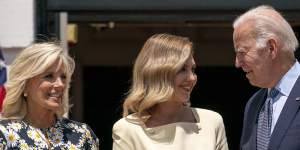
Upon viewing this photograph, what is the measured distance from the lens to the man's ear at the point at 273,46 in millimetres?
3844

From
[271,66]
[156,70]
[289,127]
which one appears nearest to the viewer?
[289,127]

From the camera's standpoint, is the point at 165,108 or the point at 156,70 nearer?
the point at 156,70

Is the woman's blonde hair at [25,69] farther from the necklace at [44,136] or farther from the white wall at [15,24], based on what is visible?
the white wall at [15,24]

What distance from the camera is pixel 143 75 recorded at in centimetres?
404

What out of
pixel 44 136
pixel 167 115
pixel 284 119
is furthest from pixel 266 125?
pixel 44 136

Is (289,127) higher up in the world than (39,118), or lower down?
higher up

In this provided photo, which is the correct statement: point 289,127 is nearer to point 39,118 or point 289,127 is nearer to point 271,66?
point 271,66

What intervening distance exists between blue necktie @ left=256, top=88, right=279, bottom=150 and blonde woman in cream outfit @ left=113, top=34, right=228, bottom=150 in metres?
0.19

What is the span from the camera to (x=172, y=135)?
405cm

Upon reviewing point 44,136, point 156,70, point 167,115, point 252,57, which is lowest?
point 44,136

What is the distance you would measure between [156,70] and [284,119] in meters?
0.68

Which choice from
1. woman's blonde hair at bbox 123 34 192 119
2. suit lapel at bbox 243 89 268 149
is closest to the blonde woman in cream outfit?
woman's blonde hair at bbox 123 34 192 119

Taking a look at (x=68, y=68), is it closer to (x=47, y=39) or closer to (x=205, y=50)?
(x=47, y=39)

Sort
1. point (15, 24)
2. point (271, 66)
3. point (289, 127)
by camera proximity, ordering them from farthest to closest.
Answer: point (15, 24) → point (271, 66) → point (289, 127)
